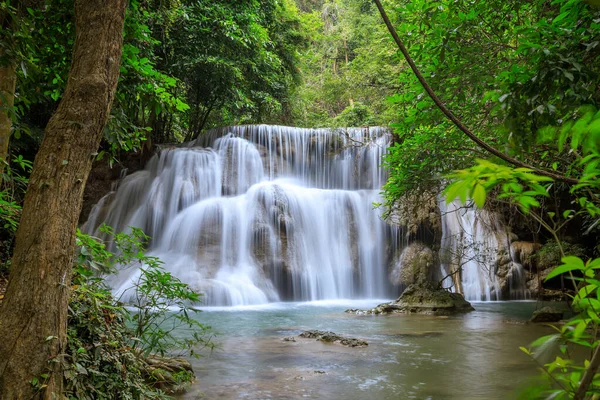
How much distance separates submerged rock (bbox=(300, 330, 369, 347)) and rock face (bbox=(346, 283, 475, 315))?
3191 mm

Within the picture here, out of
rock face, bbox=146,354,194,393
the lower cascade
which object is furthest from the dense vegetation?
the lower cascade

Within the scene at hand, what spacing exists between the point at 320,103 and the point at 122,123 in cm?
2620

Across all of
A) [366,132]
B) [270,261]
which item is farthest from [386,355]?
[366,132]

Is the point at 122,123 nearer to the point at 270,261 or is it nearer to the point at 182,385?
the point at 182,385

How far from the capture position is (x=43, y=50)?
433cm

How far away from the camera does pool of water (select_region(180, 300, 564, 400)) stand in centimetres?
467

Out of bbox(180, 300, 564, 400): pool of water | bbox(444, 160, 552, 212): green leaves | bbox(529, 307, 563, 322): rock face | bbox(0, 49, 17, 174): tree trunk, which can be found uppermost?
bbox(0, 49, 17, 174): tree trunk

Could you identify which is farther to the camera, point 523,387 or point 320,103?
point 320,103

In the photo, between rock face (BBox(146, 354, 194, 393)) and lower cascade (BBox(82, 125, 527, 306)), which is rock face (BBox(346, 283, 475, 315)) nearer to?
lower cascade (BBox(82, 125, 527, 306))

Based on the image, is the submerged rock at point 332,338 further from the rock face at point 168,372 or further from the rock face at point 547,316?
the rock face at point 547,316

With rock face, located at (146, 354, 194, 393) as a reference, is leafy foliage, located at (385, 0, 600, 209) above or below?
above

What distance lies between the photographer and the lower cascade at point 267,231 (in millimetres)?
13203

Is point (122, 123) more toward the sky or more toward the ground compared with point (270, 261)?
more toward the sky

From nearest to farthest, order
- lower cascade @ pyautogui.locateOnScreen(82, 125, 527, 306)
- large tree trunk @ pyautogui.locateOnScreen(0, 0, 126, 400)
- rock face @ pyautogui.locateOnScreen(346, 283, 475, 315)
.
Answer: large tree trunk @ pyautogui.locateOnScreen(0, 0, 126, 400)
rock face @ pyautogui.locateOnScreen(346, 283, 475, 315)
lower cascade @ pyautogui.locateOnScreen(82, 125, 527, 306)
